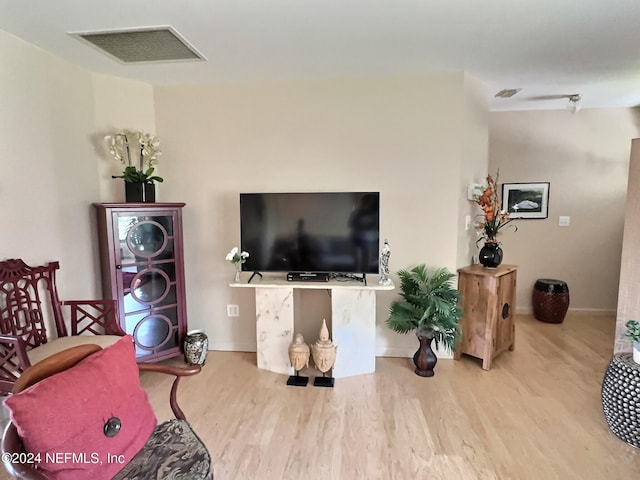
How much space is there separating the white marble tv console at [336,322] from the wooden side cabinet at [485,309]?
0.81 meters

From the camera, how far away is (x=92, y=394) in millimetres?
1383

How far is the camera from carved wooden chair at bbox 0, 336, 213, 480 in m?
1.22

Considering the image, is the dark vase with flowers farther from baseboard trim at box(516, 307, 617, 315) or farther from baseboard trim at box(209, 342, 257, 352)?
baseboard trim at box(209, 342, 257, 352)

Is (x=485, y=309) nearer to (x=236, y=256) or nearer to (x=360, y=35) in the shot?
(x=236, y=256)

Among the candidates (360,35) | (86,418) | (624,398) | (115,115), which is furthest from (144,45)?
(624,398)

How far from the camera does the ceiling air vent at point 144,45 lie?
2316 millimetres

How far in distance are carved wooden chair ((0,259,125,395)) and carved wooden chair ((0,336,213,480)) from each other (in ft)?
2.76

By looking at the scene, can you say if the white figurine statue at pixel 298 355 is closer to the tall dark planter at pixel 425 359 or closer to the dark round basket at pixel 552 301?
the tall dark planter at pixel 425 359

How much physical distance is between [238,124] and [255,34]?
3.44 feet

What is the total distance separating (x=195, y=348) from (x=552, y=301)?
3.76m

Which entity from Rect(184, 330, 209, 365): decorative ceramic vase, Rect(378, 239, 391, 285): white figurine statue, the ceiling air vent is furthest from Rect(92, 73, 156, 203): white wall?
Rect(378, 239, 391, 285): white figurine statue

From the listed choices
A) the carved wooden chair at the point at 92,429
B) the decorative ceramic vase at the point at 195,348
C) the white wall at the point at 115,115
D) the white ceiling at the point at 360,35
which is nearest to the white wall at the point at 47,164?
the white wall at the point at 115,115

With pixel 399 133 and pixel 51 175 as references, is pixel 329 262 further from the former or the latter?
pixel 51 175

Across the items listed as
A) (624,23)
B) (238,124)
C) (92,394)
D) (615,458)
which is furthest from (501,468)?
(238,124)
